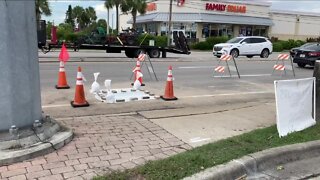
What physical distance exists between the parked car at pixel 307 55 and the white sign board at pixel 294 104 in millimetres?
15189

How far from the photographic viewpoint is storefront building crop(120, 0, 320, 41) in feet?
186

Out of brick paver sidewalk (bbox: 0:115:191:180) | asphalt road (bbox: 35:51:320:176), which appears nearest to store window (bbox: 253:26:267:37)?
asphalt road (bbox: 35:51:320:176)

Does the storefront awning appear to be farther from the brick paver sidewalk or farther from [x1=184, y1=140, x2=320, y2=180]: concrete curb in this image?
[x1=184, y1=140, x2=320, y2=180]: concrete curb

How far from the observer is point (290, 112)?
20.2 feet

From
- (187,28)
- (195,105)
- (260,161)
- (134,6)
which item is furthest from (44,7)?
(260,161)

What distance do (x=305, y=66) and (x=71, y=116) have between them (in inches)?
728

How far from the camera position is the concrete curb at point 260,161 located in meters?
4.25

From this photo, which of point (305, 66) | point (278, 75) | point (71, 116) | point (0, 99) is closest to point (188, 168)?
point (0, 99)

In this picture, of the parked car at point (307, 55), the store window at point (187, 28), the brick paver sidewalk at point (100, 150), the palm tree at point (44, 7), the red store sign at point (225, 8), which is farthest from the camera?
the red store sign at point (225, 8)

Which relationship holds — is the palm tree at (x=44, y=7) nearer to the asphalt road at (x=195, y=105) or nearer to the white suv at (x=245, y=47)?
the white suv at (x=245, y=47)

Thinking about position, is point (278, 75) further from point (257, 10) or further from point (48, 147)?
point (257, 10)

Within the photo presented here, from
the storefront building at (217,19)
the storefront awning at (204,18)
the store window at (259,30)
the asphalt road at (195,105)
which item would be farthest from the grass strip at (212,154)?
the store window at (259,30)

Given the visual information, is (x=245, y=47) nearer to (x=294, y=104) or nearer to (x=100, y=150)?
(x=294, y=104)

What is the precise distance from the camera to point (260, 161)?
4809 mm
